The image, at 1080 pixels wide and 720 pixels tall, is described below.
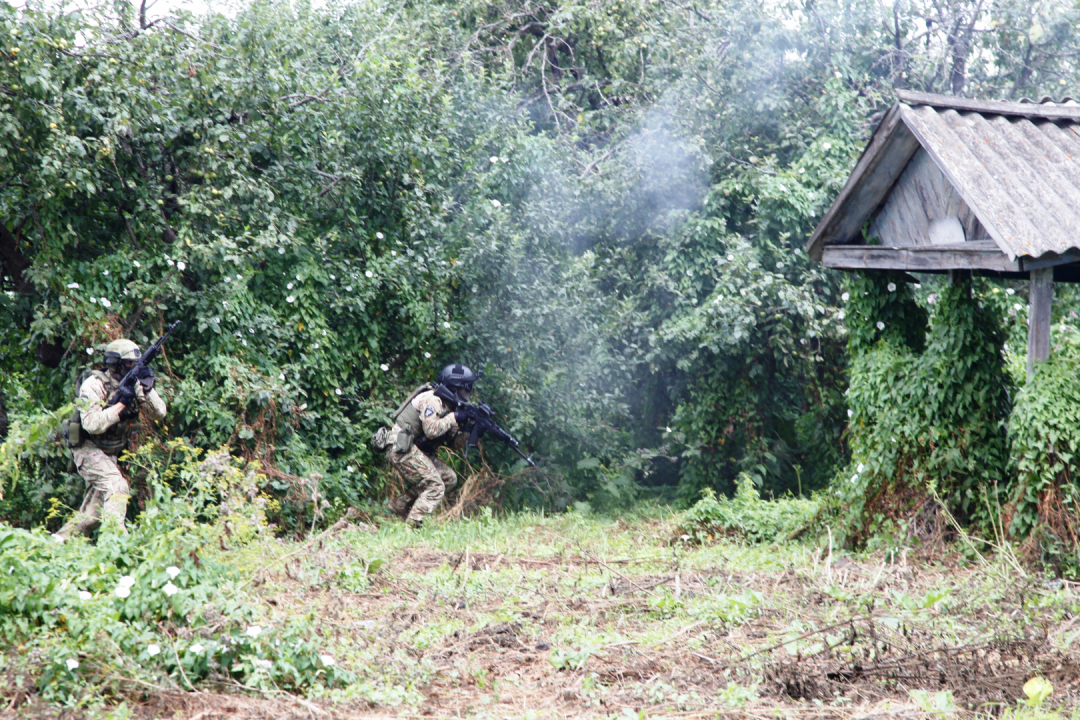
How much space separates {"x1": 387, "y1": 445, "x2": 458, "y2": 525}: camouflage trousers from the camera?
9.27 meters

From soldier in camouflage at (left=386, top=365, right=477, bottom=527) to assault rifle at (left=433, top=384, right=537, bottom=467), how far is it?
65mm

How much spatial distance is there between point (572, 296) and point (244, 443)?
3876mm

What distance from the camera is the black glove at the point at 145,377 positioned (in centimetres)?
721

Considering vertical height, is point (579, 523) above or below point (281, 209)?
below

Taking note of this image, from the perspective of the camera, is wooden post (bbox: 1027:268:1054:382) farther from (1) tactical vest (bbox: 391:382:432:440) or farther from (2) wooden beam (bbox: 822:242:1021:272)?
(1) tactical vest (bbox: 391:382:432:440)

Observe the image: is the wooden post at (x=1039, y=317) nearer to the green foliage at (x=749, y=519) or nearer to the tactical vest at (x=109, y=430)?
the green foliage at (x=749, y=519)

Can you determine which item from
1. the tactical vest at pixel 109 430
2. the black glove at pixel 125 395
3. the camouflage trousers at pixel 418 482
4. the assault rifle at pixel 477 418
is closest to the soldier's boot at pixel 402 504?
the camouflage trousers at pixel 418 482

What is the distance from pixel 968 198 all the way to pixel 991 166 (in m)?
0.51

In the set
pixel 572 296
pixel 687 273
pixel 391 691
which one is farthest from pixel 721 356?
pixel 391 691

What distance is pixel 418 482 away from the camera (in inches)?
372

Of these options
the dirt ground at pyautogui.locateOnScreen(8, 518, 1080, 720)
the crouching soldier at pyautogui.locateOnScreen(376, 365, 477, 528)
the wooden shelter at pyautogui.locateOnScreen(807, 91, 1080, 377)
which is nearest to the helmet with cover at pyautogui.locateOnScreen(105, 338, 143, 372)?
the dirt ground at pyautogui.locateOnScreen(8, 518, 1080, 720)

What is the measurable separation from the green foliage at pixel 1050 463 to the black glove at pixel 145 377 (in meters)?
6.11

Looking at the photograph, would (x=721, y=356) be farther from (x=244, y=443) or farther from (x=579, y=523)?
(x=244, y=443)

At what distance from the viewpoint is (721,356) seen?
1081 centimetres
